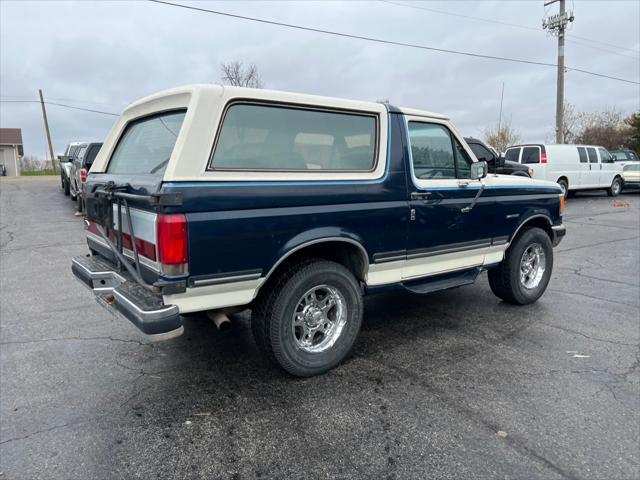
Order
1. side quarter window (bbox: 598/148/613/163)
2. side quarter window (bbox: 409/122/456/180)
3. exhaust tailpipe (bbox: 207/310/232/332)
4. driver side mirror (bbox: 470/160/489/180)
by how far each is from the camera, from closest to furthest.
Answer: exhaust tailpipe (bbox: 207/310/232/332) < side quarter window (bbox: 409/122/456/180) < driver side mirror (bbox: 470/160/489/180) < side quarter window (bbox: 598/148/613/163)

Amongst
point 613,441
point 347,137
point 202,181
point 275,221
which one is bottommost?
point 613,441

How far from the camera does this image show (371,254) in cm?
378

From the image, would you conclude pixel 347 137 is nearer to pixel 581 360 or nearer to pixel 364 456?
pixel 364 456

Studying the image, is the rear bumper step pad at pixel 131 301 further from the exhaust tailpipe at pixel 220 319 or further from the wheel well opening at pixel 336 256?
the wheel well opening at pixel 336 256

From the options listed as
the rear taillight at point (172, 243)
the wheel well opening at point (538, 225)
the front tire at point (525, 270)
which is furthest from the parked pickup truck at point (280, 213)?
the wheel well opening at point (538, 225)

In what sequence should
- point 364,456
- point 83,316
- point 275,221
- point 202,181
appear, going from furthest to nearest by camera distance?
point 83,316 → point 275,221 → point 202,181 → point 364,456

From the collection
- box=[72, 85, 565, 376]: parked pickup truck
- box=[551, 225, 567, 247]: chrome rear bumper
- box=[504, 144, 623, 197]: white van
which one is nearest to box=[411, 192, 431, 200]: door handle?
box=[72, 85, 565, 376]: parked pickup truck

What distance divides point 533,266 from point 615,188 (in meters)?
17.6

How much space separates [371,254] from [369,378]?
0.97 m

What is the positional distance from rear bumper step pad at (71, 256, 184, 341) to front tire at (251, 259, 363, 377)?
26.6 inches

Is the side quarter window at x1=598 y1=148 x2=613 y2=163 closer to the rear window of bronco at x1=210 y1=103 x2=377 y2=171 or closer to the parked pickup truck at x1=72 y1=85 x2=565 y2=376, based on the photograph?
the parked pickup truck at x1=72 y1=85 x2=565 y2=376

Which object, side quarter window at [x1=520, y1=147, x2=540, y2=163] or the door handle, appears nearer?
the door handle

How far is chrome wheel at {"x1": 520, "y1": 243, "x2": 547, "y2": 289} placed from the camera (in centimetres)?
538

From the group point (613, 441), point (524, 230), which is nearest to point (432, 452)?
point (613, 441)
